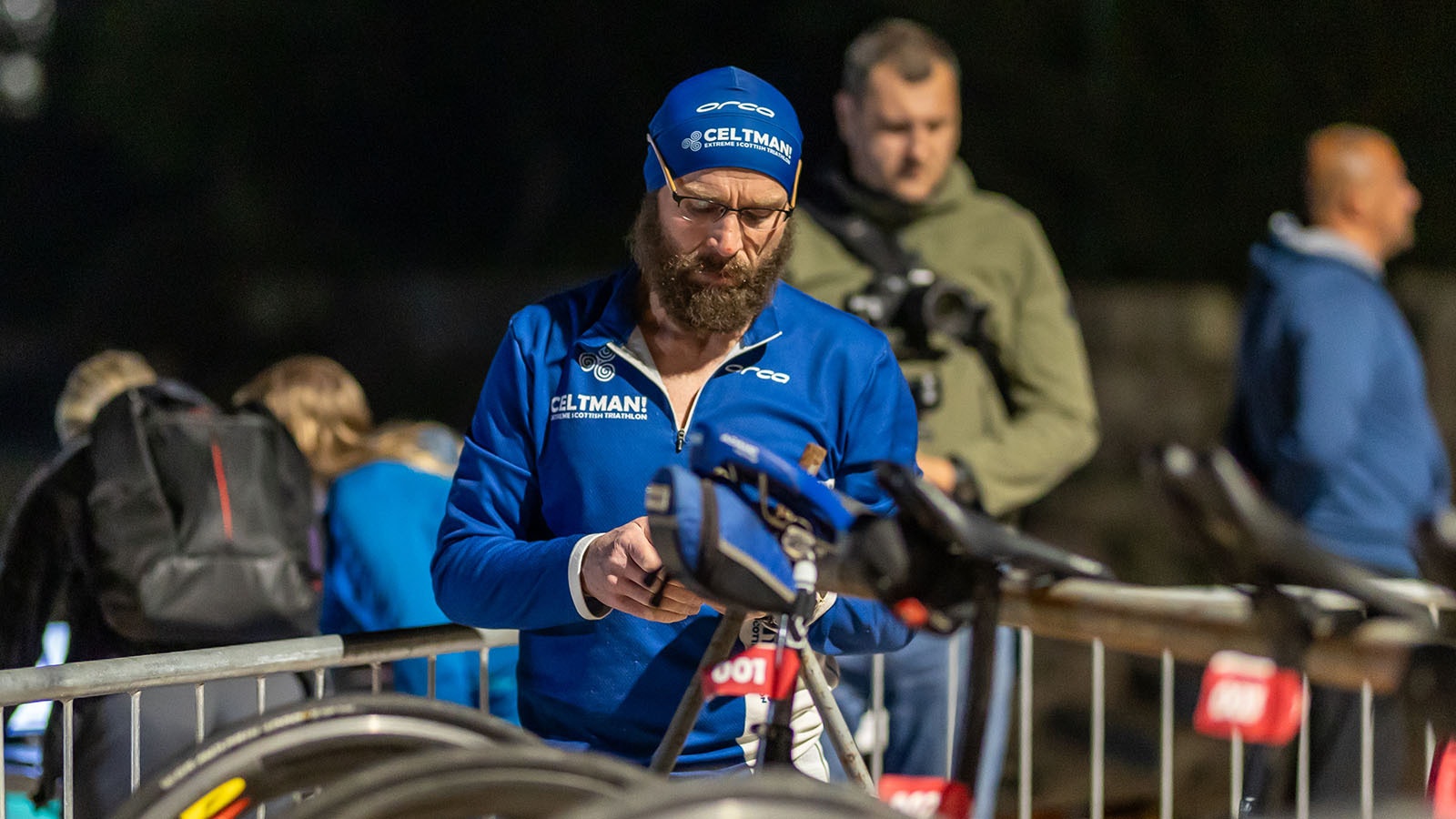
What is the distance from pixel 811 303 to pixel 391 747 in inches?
37.7

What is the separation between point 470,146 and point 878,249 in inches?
350

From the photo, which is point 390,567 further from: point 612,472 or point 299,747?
point 299,747

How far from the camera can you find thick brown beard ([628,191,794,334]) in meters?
2.23

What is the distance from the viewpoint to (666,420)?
224 cm

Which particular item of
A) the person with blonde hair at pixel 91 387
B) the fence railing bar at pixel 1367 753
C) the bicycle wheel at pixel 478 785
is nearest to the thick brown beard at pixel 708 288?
the bicycle wheel at pixel 478 785

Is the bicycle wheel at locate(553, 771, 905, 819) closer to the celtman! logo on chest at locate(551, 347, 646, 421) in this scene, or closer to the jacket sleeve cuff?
the jacket sleeve cuff

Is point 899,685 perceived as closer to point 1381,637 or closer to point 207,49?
point 1381,637

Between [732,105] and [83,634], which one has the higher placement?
[732,105]

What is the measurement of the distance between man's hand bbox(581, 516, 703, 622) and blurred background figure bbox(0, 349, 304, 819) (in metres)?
1.63

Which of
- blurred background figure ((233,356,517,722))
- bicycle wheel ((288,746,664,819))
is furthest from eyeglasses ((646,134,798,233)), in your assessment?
blurred background figure ((233,356,517,722))

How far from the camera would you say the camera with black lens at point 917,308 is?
350 cm

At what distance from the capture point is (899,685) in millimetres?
3357

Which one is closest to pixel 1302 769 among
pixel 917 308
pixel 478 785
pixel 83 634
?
pixel 917 308

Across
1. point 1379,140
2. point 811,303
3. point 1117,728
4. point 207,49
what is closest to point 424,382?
point 207,49
